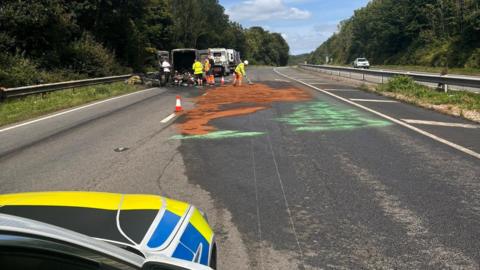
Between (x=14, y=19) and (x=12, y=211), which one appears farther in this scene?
(x=14, y=19)

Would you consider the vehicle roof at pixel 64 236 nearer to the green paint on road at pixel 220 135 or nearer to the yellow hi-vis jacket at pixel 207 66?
the green paint on road at pixel 220 135

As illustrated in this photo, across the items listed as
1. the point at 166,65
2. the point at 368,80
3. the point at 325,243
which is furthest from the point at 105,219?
the point at 368,80

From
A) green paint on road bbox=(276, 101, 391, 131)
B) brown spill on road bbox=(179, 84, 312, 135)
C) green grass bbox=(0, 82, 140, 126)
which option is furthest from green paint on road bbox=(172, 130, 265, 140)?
green grass bbox=(0, 82, 140, 126)

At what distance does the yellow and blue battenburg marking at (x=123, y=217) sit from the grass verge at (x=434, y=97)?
1163 centimetres

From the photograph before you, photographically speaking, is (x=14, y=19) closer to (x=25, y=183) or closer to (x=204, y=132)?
(x=204, y=132)

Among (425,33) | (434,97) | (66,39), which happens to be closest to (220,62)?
(66,39)

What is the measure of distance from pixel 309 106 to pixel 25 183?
11096mm

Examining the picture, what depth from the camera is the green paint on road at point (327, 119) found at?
11.8 m

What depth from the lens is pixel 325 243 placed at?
4.68 m

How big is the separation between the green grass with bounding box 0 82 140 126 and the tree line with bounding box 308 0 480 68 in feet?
130

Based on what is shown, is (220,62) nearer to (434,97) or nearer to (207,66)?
(207,66)

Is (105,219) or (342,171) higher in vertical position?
(105,219)

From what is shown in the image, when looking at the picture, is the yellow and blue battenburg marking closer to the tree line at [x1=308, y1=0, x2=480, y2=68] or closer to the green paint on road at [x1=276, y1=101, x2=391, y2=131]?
the green paint on road at [x1=276, y1=101, x2=391, y2=131]

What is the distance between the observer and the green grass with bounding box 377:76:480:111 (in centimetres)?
1617
